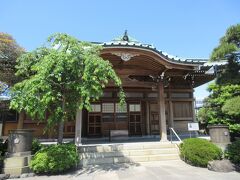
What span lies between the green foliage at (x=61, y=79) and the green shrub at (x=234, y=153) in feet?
15.4

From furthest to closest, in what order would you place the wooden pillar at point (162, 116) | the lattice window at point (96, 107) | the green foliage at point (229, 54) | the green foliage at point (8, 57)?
the lattice window at point (96, 107), the wooden pillar at point (162, 116), the green foliage at point (8, 57), the green foliage at point (229, 54)

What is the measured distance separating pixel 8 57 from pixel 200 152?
30.8 feet

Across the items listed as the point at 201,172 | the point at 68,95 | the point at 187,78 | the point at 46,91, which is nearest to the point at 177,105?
the point at 187,78

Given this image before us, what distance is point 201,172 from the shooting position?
641 centimetres

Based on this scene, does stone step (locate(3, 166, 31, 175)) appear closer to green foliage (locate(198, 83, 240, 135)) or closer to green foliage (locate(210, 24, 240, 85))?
green foliage (locate(210, 24, 240, 85))

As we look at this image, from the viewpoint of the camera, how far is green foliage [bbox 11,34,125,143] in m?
6.30

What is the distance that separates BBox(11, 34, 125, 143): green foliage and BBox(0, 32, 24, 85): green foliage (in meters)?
2.15

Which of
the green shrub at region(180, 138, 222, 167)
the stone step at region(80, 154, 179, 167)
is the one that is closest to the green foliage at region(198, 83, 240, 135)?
the green shrub at region(180, 138, 222, 167)

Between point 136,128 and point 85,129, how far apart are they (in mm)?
3454

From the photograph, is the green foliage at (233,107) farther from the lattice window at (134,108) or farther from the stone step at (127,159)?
the lattice window at (134,108)

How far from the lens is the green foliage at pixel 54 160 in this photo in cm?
631

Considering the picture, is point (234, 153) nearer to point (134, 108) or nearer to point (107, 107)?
point (134, 108)

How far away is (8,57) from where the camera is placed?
9.31 m

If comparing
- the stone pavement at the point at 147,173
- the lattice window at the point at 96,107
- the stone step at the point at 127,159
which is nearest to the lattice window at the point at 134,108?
the lattice window at the point at 96,107
